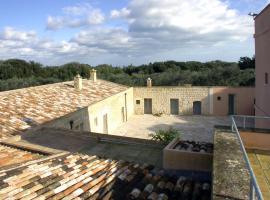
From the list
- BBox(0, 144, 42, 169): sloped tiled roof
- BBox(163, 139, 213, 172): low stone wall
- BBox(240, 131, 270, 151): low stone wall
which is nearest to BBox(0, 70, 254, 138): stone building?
BBox(0, 144, 42, 169): sloped tiled roof

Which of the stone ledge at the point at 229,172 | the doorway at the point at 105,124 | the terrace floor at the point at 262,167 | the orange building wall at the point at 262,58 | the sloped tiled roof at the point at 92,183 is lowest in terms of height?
the doorway at the point at 105,124

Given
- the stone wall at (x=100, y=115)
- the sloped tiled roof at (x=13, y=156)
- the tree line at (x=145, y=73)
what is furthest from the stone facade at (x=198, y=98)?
the sloped tiled roof at (x=13, y=156)

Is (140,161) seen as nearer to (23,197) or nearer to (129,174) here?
(129,174)

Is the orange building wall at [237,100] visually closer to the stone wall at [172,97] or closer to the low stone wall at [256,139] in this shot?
the stone wall at [172,97]

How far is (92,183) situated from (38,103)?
414 inches

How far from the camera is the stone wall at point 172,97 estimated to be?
91.5 feet

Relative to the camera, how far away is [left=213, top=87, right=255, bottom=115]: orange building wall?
26.7 metres

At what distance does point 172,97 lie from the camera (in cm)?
2850

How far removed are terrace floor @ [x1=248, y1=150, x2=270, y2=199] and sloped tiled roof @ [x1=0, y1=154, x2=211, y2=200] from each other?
3.70ft

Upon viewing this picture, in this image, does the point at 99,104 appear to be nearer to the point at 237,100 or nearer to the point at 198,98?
the point at 198,98

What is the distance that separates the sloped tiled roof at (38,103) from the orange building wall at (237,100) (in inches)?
401

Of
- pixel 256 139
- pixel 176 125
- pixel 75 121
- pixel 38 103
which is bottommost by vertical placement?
pixel 176 125

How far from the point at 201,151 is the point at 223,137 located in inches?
38.9

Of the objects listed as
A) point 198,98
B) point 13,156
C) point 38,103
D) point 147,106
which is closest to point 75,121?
point 38,103
